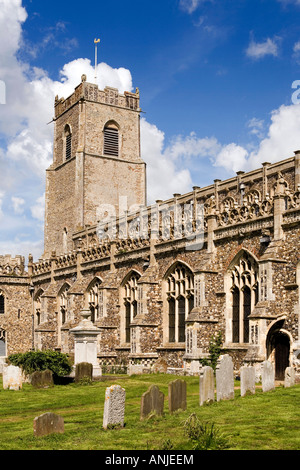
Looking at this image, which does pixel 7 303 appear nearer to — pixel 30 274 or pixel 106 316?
pixel 30 274

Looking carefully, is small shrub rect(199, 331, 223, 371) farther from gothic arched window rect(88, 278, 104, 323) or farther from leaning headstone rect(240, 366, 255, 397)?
gothic arched window rect(88, 278, 104, 323)

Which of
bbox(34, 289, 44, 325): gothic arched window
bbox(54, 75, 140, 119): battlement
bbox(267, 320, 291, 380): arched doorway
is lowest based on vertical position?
bbox(267, 320, 291, 380): arched doorway

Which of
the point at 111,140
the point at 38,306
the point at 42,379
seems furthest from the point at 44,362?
the point at 111,140

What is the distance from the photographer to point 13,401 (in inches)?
712

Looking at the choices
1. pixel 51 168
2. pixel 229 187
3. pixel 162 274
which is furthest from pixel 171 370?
pixel 51 168

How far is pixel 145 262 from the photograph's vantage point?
30.0 m

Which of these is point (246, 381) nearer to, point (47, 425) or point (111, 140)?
point (47, 425)

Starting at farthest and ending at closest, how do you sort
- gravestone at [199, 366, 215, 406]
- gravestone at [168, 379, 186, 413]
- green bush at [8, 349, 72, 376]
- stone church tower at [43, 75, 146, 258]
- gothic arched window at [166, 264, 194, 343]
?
stone church tower at [43, 75, 146, 258] → gothic arched window at [166, 264, 194, 343] → green bush at [8, 349, 72, 376] → gravestone at [199, 366, 215, 406] → gravestone at [168, 379, 186, 413]

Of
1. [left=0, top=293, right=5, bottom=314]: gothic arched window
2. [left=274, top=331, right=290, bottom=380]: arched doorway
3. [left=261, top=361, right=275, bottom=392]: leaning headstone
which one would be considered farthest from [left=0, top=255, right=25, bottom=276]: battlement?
[left=261, top=361, right=275, bottom=392]: leaning headstone

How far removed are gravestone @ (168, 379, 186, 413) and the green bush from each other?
973 cm

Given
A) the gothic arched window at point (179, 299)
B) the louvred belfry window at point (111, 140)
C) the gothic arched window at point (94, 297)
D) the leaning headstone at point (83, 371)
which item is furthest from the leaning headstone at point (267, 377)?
the louvred belfry window at point (111, 140)

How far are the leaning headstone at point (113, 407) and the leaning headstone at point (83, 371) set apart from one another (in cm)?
1053

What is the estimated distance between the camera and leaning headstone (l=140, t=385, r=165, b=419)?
41.6 ft

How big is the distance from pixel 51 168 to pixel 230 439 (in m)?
44.4
